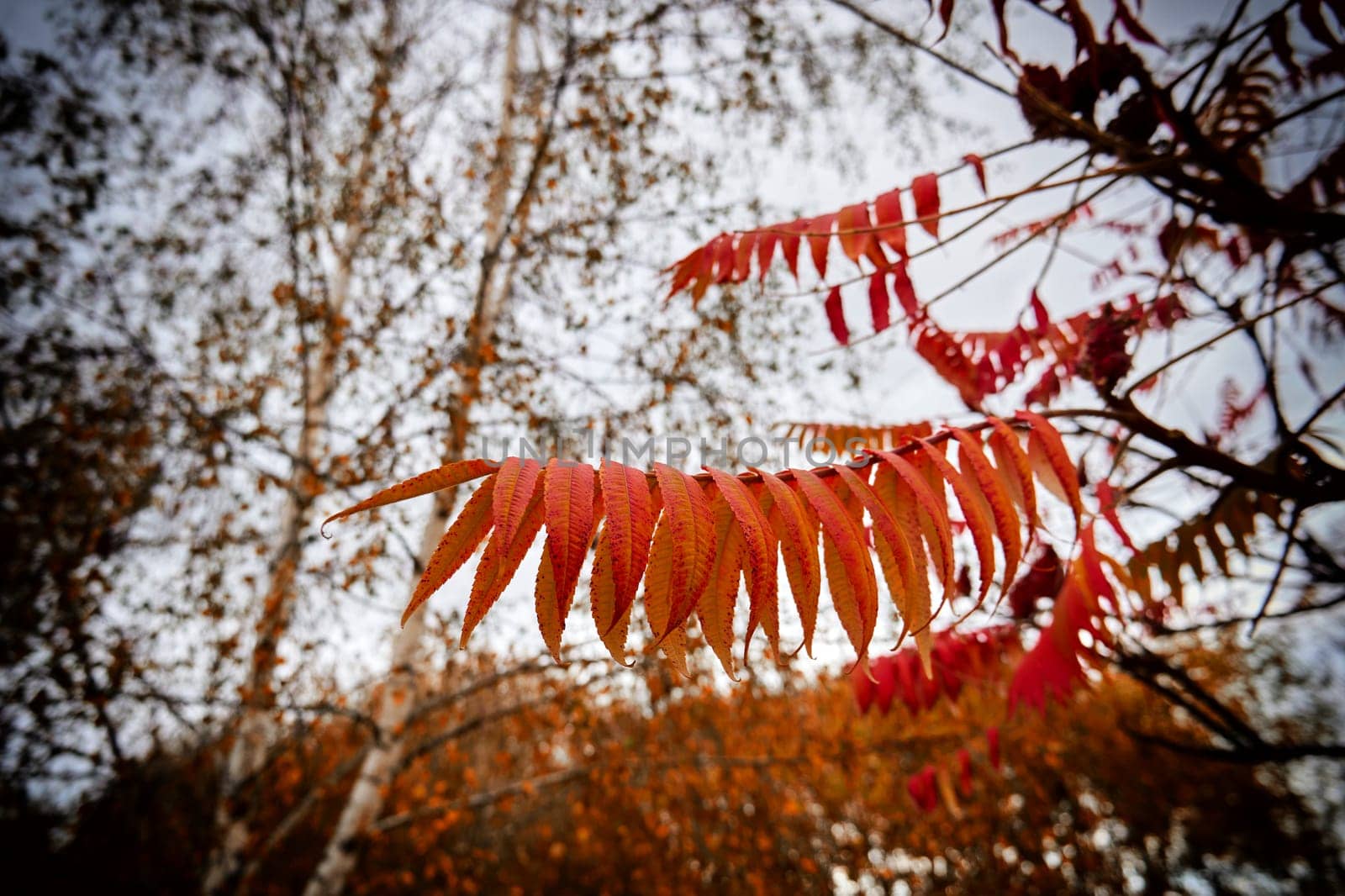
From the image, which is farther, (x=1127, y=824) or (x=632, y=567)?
(x=1127, y=824)

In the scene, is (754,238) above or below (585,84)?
below

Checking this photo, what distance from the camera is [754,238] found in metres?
2.15

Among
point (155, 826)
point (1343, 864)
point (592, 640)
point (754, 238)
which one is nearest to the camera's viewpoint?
point (754, 238)

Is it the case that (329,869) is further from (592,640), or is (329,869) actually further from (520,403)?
(520,403)

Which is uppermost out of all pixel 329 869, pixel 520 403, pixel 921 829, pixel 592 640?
pixel 520 403

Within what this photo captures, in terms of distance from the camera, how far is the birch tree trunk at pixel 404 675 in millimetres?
3352

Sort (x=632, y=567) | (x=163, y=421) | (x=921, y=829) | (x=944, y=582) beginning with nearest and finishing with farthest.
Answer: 1. (x=632, y=567)
2. (x=944, y=582)
3. (x=163, y=421)
4. (x=921, y=829)

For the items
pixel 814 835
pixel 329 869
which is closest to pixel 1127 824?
pixel 814 835

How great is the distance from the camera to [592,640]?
379cm

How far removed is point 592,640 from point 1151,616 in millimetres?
3220

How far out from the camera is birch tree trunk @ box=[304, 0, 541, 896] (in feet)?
11.0

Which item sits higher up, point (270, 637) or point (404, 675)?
point (270, 637)

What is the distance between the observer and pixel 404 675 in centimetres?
350

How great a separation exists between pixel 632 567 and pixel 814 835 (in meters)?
12.8
